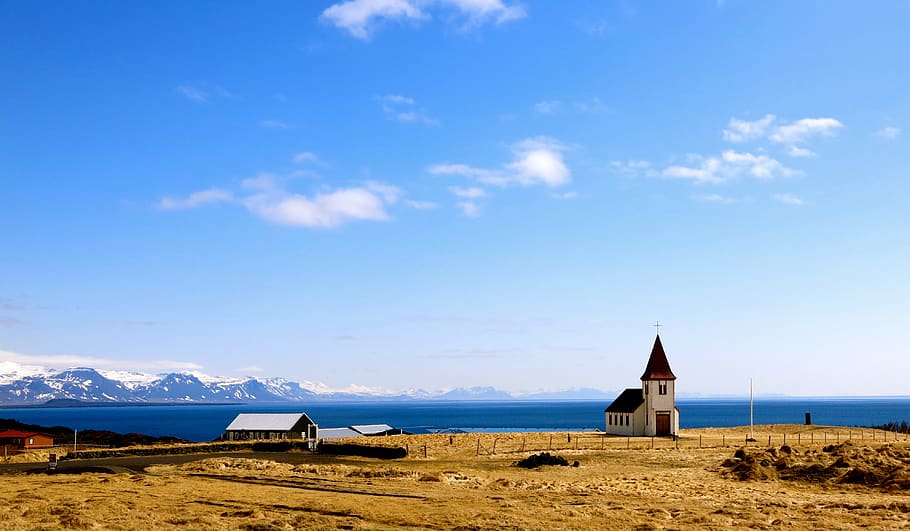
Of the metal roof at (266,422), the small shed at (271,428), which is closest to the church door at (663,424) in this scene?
the small shed at (271,428)

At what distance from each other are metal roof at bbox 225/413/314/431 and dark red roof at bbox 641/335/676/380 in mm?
38612

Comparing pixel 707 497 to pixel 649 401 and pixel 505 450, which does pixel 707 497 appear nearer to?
pixel 505 450

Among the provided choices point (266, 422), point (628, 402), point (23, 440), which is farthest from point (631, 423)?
point (23, 440)

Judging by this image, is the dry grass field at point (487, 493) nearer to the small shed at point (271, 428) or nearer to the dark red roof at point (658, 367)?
the dark red roof at point (658, 367)

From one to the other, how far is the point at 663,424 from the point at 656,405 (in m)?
2.03

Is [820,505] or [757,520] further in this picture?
[820,505]

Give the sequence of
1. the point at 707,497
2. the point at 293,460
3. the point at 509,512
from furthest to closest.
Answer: the point at 293,460, the point at 707,497, the point at 509,512

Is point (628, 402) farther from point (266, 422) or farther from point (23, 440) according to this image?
point (23, 440)

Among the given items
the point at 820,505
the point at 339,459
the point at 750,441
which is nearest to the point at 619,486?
the point at 820,505

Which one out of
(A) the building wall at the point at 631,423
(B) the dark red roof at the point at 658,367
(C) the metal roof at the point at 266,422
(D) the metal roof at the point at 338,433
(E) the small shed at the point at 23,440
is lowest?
(D) the metal roof at the point at 338,433

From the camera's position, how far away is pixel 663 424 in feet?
278

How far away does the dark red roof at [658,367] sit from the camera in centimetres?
8606

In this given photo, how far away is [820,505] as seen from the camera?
35312mm

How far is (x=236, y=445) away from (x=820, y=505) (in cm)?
5275
